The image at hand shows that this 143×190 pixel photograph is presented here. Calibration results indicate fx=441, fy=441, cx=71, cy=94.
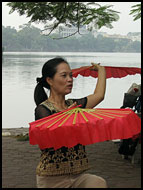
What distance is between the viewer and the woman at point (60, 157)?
314 centimetres

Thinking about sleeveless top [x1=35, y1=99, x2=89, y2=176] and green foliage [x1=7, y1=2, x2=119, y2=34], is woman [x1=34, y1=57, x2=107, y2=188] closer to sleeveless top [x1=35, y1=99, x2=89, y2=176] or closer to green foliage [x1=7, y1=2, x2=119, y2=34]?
→ sleeveless top [x1=35, y1=99, x2=89, y2=176]

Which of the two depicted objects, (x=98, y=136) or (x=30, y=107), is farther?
(x=30, y=107)

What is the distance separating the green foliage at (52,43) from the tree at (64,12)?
91.9m

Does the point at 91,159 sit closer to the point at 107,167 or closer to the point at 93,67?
the point at 107,167

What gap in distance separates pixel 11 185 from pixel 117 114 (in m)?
3.84

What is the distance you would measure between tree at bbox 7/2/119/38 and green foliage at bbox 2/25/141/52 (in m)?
91.9

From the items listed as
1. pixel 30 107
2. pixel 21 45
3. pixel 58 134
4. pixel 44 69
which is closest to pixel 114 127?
pixel 58 134

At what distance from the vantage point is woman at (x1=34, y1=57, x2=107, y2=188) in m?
3.14

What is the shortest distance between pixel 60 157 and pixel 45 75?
2.20ft

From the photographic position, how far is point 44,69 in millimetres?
3441

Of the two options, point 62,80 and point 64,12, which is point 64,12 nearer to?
point 64,12

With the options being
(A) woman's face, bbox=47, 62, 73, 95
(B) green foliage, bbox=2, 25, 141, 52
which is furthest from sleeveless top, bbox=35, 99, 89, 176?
(B) green foliage, bbox=2, 25, 141, 52

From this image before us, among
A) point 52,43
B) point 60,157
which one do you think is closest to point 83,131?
point 60,157

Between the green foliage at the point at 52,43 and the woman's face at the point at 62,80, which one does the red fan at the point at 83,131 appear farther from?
the green foliage at the point at 52,43
